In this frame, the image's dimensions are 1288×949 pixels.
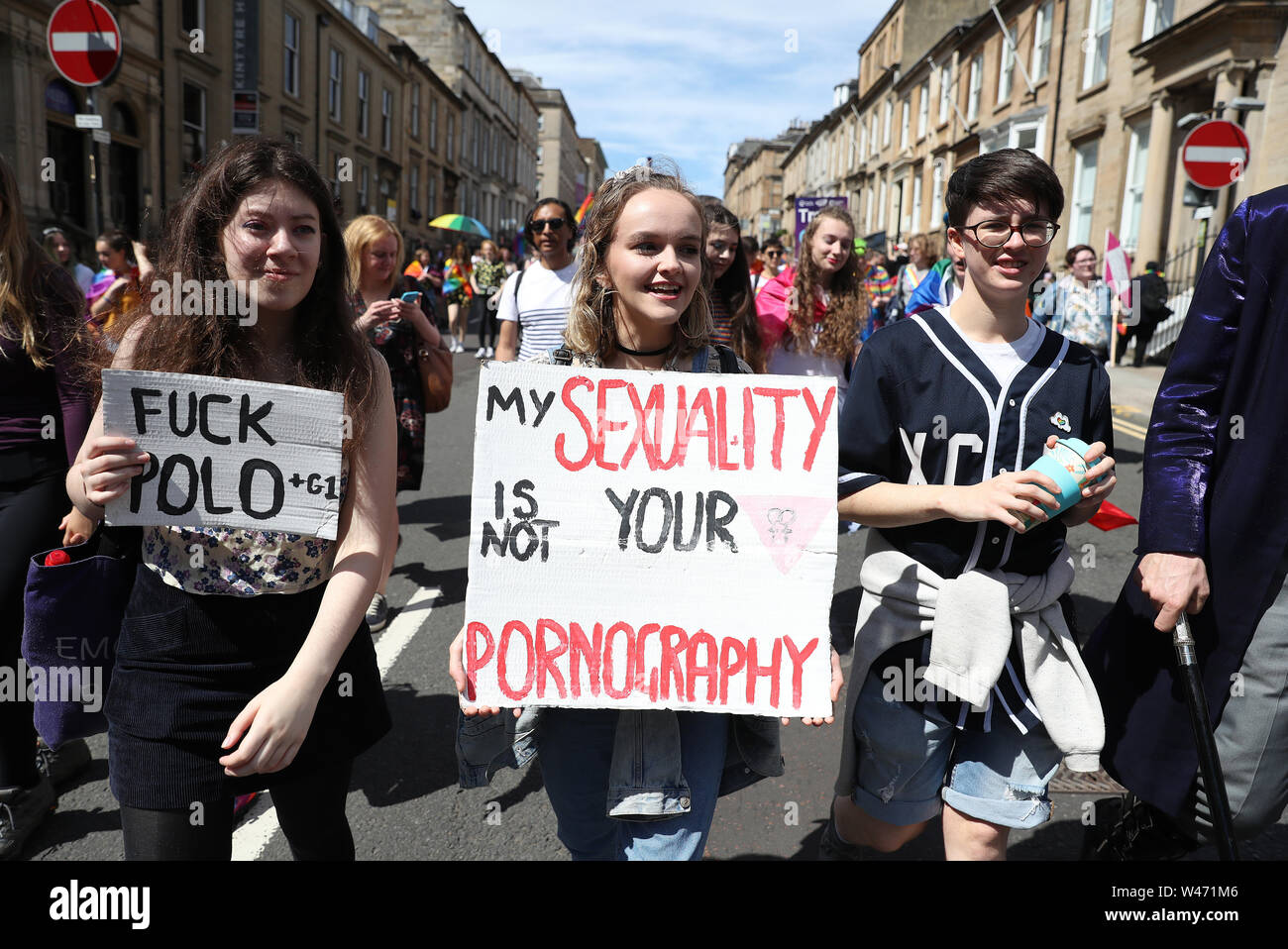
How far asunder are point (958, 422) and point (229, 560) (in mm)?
1638

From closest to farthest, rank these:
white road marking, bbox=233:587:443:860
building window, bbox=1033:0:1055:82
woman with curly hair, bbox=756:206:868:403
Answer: white road marking, bbox=233:587:443:860
woman with curly hair, bbox=756:206:868:403
building window, bbox=1033:0:1055:82

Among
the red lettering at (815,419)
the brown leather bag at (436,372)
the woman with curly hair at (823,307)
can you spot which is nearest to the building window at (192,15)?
the brown leather bag at (436,372)

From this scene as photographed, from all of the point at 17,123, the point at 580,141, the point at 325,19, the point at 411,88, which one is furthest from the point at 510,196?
the point at 580,141

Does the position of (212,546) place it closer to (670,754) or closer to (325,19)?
(670,754)

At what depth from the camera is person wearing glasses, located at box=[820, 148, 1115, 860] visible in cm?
210

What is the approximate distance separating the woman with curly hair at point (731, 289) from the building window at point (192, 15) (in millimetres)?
25051

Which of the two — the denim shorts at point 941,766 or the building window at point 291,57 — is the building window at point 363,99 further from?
the denim shorts at point 941,766

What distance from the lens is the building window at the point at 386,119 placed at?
39.0 metres

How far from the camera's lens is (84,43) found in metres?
8.42

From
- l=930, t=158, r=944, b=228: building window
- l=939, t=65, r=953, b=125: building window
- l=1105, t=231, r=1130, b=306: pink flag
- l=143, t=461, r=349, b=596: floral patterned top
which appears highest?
l=939, t=65, r=953, b=125: building window

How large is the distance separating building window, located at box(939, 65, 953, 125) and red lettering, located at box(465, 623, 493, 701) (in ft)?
121

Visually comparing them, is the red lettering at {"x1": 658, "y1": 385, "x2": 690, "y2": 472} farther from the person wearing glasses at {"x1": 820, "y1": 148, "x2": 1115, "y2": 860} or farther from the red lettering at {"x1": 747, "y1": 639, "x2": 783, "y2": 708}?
the person wearing glasses at {"x1": 820, "y1": 148, "x2": 1115, "y2": 860}

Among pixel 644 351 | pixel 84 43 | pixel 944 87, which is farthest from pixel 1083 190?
pixel 644 351

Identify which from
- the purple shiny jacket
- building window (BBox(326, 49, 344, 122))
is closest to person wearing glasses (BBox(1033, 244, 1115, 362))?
the purple shiny jacket
